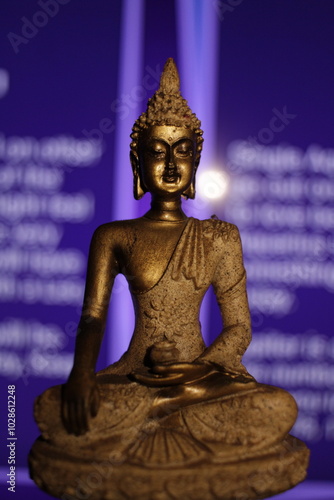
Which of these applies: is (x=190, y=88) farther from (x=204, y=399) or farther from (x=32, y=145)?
(x=204, y=399)

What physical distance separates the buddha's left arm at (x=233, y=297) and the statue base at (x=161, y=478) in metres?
0.52

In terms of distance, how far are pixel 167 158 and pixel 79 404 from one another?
121 centimetres

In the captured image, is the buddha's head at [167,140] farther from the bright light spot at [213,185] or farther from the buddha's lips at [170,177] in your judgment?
the bright light spot at [213,185]

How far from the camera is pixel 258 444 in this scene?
265 centimetres

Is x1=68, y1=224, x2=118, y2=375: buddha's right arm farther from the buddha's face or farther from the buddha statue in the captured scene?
the buddha's face

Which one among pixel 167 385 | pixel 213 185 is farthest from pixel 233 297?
pixel 213 185

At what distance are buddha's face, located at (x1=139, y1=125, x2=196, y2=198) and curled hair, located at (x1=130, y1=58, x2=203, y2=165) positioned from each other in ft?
0.10

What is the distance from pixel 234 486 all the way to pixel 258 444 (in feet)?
0.62

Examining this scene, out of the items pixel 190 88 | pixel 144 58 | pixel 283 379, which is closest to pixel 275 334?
pixel 283 379

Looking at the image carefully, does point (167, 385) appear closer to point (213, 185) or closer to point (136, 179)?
point (136, 179)

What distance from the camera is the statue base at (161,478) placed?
2.51 meters

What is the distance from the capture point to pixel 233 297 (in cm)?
313

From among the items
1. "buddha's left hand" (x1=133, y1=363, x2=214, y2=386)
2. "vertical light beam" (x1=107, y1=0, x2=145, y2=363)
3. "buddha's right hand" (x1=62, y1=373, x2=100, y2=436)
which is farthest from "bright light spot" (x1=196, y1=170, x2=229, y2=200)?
"buddha's right hand" (x1=62, y1=373, x2=100, y2=436)

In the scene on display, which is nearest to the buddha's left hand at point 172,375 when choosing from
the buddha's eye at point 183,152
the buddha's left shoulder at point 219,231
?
the buddha's left shoulder at point 219,231
